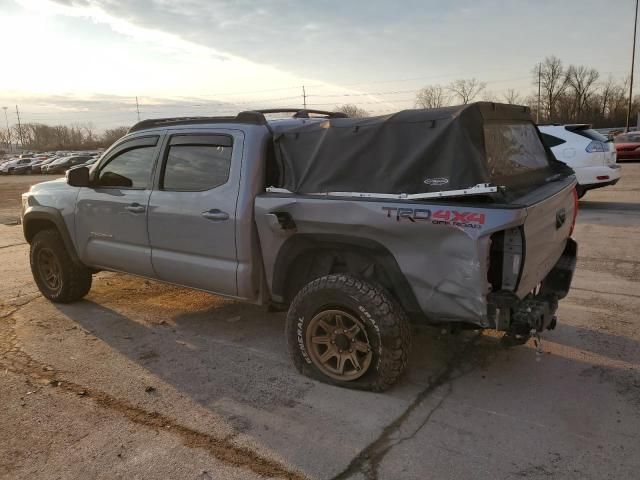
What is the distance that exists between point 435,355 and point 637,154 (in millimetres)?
24778

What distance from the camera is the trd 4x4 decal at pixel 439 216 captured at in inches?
117

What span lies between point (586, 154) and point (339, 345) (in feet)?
31.2

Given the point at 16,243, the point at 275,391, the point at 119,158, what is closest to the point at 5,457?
the point at 275,391

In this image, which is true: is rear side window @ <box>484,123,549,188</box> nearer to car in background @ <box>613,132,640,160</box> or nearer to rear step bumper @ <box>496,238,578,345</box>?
rear step bumper @ <box>496,238,578,345</box>

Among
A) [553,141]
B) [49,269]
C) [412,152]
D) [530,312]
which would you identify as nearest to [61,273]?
[49,269]

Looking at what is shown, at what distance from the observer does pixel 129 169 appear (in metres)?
4.95

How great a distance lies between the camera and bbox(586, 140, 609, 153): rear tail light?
11.1 m

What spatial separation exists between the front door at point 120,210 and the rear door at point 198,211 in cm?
16

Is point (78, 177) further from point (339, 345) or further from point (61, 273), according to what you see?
point (339, 345)

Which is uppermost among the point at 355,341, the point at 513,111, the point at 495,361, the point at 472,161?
the point at 513,111

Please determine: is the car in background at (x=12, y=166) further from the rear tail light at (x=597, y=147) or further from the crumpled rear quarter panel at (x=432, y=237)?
the crumpled rear quarter panel at (x=432, y=237)

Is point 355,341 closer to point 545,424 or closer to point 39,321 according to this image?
point 545,424

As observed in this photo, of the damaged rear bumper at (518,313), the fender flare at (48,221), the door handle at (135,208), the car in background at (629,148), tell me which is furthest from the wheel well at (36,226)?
the car in background at (629,148)

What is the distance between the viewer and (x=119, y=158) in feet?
16.6
